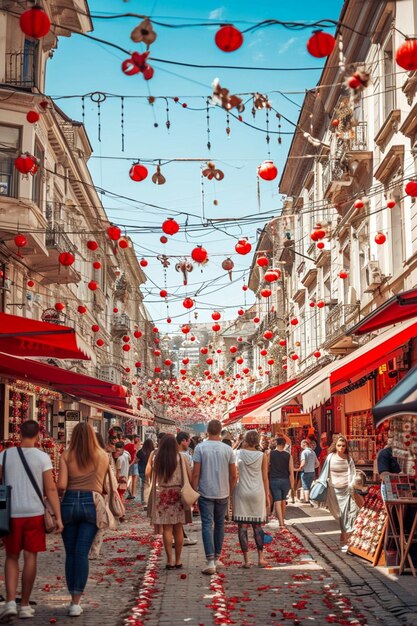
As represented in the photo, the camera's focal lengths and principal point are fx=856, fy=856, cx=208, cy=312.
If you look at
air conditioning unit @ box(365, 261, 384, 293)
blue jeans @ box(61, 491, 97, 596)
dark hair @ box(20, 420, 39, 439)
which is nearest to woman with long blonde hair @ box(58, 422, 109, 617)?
blue jeans @ box(61, 491, 97, 596)

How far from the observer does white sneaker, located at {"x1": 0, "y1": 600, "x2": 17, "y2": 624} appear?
7508 millimetres

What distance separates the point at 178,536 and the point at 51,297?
2075 centimetres

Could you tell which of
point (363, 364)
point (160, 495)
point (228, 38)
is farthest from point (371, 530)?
point (228, 38)

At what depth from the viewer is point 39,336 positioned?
12500mm

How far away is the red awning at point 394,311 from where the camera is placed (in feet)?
33.9

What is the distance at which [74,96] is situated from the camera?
45.5 feet

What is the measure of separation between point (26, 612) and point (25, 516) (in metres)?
0.85

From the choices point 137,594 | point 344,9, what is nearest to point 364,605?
A: point 137,594

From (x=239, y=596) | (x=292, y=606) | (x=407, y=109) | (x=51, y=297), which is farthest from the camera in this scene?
(x=51, y=297)

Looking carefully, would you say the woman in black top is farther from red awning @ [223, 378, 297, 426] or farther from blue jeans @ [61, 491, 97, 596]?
red awning @ [223, 378, 297, 426]

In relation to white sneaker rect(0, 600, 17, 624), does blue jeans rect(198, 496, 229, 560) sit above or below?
above

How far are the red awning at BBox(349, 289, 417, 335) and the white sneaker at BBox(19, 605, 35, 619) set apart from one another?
18.0ft

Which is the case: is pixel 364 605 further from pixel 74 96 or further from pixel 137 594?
pixel 74 96

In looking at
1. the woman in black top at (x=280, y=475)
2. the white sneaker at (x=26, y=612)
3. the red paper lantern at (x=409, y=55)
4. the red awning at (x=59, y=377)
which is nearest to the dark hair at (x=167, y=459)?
the white sneaker at (x=26, y=612)
